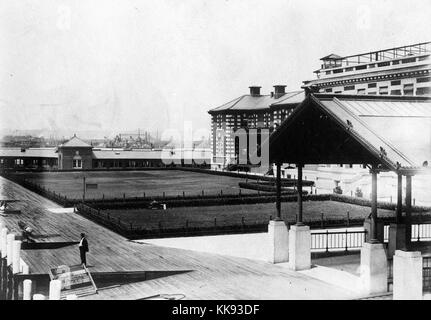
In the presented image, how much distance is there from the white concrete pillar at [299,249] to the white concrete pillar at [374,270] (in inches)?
125

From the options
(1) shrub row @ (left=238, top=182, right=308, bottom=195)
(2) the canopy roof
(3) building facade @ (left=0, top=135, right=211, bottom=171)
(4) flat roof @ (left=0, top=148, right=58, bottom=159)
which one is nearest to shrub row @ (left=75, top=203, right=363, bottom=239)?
(2) the canopy roof

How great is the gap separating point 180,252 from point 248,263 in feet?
12.4

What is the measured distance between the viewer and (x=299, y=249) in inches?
815

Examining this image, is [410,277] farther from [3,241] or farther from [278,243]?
[3,241]

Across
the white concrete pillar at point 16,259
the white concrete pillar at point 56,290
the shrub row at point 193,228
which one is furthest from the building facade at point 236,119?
the white concrete pillar at point 56,290

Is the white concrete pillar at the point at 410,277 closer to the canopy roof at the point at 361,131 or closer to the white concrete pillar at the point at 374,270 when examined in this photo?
the white concrete pillar at the point at 374,270

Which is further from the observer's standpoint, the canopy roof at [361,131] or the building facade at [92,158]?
the building facade at [92,158]

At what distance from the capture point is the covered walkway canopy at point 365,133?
16688mm

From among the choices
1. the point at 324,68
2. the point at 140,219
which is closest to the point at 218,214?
the point at 140,219

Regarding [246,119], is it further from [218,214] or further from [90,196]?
[218,214]

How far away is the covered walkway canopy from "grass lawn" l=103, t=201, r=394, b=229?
13644mm

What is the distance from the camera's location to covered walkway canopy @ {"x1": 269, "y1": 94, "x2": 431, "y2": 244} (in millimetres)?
16688

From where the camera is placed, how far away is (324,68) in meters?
78.5

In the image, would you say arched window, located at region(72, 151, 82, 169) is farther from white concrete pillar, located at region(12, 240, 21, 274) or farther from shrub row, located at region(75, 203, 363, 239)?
white concrete pillar, located at region(12, 240, 21, 274)
